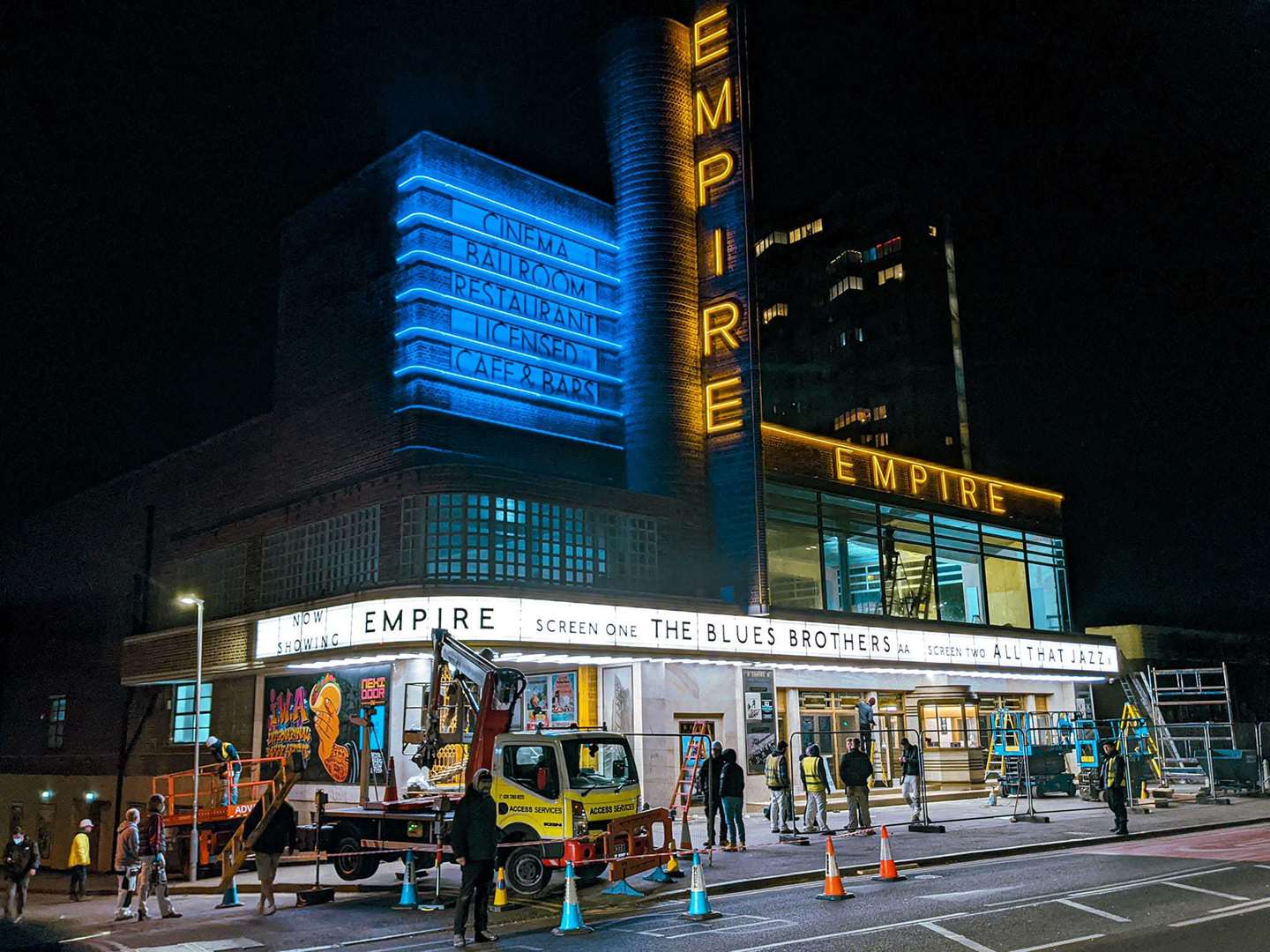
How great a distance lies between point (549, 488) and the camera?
89.2 ft

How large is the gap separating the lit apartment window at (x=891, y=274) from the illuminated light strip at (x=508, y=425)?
270 ft

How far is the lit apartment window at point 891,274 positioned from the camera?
109 meters

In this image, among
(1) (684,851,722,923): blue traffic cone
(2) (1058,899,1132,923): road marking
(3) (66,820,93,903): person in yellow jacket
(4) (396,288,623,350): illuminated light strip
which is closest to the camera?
(2) (1058,899,1132,923): road marking

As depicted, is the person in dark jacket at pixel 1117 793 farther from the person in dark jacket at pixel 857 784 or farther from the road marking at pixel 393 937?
the road marking at pixel 393 937

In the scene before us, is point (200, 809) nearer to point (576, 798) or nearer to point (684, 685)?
point (576, 798)

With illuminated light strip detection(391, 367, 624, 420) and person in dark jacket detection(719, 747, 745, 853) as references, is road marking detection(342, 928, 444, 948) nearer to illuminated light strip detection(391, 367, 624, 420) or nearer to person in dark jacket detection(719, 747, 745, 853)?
person in dark jacket detection(719, 747, 745, 853)

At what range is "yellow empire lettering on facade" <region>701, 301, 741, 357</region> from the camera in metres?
31.8

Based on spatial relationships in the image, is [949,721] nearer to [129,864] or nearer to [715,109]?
[715,109]

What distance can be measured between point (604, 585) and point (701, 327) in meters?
8.80

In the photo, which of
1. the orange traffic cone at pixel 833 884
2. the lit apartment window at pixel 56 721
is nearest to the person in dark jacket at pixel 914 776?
the orange traffic cone at pixel 833 884

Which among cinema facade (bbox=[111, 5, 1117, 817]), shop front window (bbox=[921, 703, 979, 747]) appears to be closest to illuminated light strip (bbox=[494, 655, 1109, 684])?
cinema facade (bbox=[111, 5, 1117, 817])

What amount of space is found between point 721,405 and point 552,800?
55.1ft

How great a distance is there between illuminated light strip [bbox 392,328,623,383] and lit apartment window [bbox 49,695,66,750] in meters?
24.5

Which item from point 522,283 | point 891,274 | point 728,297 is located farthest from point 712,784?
point 891,274
